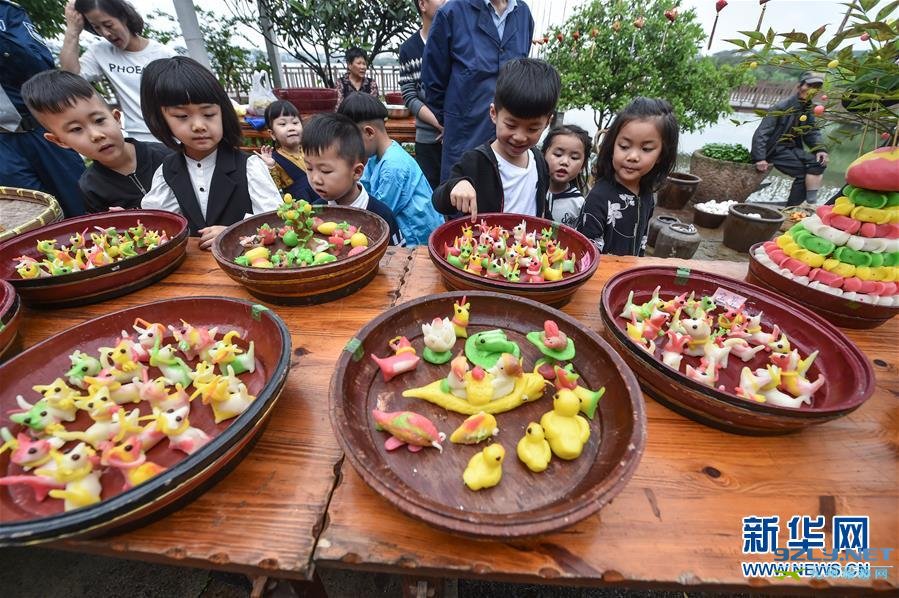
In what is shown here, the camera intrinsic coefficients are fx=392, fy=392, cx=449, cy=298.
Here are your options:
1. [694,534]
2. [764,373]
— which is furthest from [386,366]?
[764,373]

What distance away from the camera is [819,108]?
49.5 inches

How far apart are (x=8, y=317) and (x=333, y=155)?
1.84m

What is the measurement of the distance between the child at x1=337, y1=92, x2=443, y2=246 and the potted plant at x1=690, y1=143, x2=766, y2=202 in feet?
21.3

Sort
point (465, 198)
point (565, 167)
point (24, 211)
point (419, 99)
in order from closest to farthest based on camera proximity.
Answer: point (465, 198) → point (24, 211) → point (565, 167) → point (419, 99)

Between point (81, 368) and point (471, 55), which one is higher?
point (471, 55)

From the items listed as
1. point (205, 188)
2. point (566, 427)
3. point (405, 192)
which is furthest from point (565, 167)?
point (205, 188)

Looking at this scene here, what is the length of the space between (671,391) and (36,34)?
5.45 meters

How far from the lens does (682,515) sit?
1027 mm

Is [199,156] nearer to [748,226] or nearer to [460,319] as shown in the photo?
[460,319]

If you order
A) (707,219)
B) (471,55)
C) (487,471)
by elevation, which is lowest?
(707,219)

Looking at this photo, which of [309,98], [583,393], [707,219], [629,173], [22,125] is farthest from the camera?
[707,219]

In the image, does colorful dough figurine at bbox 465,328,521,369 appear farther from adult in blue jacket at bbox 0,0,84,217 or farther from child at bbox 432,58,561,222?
adult in blue jacket at bbox 0,0,84,217

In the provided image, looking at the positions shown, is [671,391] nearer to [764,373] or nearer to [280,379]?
[764,373]

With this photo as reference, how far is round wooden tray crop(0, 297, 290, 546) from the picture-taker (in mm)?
821
